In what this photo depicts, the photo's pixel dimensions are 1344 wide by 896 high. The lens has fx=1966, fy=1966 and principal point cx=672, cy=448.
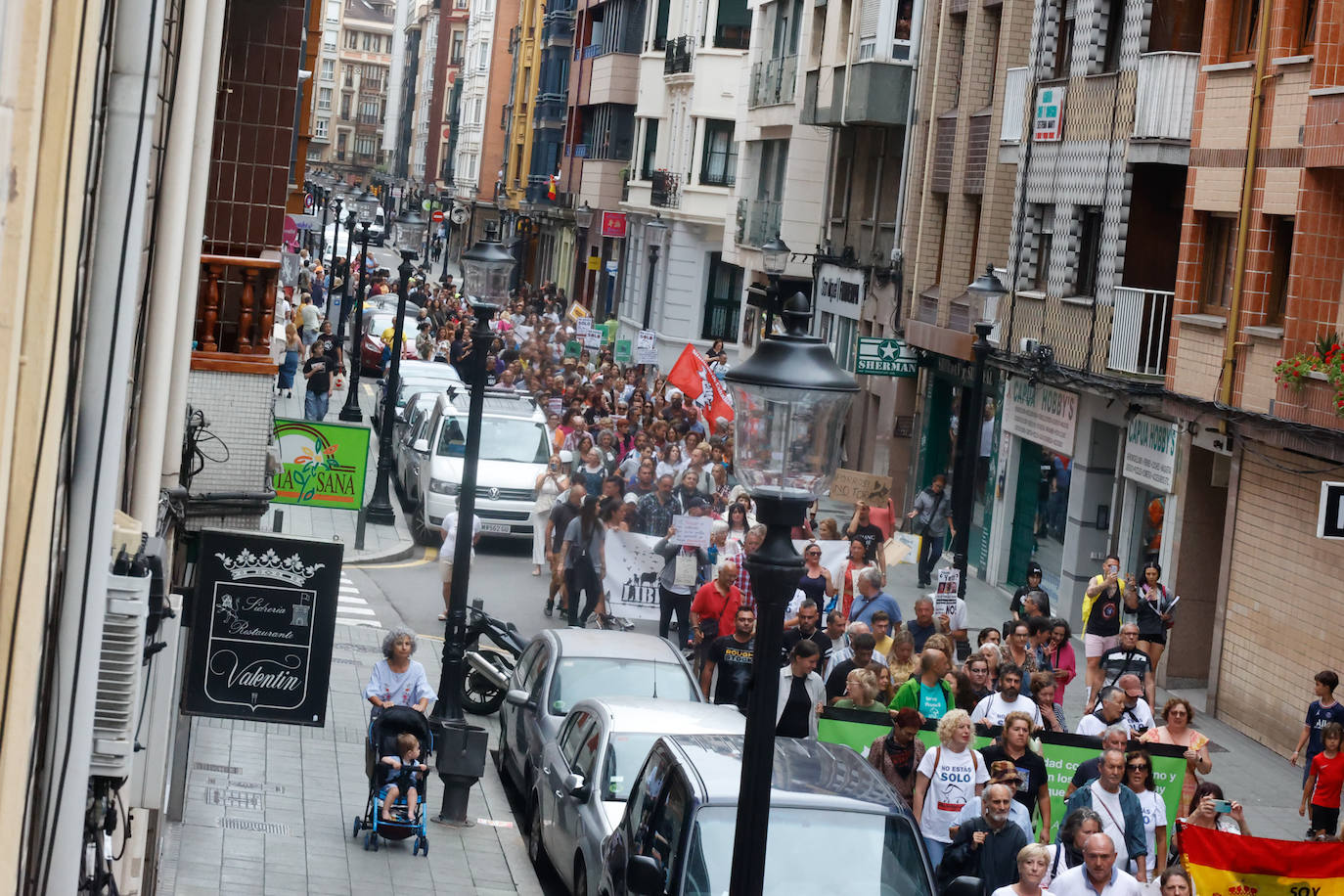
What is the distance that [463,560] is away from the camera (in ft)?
51.4

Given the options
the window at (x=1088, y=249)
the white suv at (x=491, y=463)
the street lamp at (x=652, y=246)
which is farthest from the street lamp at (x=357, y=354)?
the street lamp at (x=652, y=246)

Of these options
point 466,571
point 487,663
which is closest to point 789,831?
point 466,571

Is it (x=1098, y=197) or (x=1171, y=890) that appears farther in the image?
(x=1098, y=197)

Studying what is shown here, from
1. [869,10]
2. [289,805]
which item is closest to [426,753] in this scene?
[289,805]

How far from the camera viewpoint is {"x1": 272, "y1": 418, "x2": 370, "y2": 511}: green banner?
21.8 meters

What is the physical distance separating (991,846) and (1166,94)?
16.1 metres

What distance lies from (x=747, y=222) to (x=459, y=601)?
31238 mm

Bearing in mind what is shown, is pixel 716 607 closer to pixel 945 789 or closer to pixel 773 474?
pixel 945 789

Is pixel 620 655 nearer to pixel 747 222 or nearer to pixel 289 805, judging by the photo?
pixel 289 805

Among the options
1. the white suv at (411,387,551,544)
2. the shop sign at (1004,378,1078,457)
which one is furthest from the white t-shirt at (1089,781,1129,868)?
the white suv at (411,387,551,544)

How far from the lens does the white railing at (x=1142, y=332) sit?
24.3 metres

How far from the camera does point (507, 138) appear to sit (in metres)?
94.2

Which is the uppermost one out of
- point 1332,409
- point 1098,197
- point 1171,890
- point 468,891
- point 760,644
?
point 1098,197

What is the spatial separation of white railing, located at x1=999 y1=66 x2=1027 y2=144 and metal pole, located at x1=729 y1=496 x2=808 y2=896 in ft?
75.0
